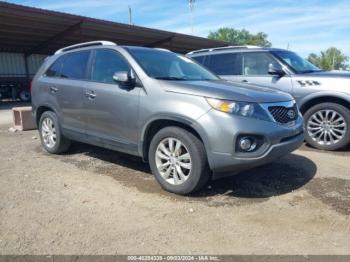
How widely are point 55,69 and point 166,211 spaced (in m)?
3.68

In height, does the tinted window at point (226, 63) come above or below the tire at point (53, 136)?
above

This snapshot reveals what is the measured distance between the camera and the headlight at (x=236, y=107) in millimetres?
4242

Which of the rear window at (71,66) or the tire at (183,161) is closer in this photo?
the tire at (183,161)

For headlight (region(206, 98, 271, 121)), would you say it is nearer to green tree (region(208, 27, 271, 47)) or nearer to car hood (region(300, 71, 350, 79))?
car hood (region(300, 71, 350, 79))

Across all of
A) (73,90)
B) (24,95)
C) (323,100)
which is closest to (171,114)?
(73,90)

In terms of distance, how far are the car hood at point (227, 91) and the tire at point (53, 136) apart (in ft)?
8.35

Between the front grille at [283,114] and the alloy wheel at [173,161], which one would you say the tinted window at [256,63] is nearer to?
the front grille at [283,114]

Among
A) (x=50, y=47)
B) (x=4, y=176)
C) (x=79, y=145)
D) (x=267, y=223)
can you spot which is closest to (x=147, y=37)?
(x=50, y=47)

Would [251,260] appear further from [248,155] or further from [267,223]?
[248,155]

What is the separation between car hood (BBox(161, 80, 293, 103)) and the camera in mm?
4340

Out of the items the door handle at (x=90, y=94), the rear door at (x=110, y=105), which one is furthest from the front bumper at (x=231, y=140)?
the door handle at (x=90, y=94)

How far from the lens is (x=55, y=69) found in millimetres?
6637

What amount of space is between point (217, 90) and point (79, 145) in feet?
12.1

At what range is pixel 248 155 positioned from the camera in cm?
424
